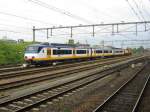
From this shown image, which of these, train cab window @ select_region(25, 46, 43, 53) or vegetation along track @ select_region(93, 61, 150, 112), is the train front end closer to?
train cab window @ select_region(25, 46, 43, 53)

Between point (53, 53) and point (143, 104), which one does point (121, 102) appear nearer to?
point (143, 104)

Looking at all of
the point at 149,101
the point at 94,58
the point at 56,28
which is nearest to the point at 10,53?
the point at 56,28

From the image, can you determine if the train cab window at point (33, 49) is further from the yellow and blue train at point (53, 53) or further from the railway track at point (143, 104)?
the railway track at point (143, 104)

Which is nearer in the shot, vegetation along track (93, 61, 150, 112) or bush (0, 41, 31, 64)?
vegetation along track (93, 61, 150, 112)

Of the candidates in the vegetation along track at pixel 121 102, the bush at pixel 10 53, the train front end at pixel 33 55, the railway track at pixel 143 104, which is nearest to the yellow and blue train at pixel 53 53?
the train front end at pixel 33 55

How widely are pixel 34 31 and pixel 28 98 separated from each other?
30961 millimetres

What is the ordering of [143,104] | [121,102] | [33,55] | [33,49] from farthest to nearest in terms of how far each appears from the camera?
[33,49] → [33,55] → [121,102] → [143,104]

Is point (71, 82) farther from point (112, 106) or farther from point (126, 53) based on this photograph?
point (126, 53)

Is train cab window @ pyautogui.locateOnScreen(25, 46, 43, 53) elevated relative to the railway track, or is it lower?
elevated

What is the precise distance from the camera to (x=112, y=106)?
12406 millimetres

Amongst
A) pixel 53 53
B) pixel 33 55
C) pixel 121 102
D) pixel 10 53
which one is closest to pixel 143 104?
pixel 121 102

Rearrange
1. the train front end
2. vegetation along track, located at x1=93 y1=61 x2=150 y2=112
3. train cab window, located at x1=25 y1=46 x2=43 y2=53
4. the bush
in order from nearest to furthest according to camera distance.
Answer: vegetation along track, located at x1=93 y1=61 x2=150 y2=112 < the train front end < train cab window, located at x1=25 y1=46 x2=43 y2=53 < the bush

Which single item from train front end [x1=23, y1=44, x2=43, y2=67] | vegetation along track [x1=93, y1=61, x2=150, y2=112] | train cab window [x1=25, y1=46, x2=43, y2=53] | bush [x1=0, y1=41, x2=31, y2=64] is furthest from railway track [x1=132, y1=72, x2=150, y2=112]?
bush [x1=0, y1=41, x2=31, y2=64]

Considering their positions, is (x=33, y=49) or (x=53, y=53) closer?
(x=33, y=49)
